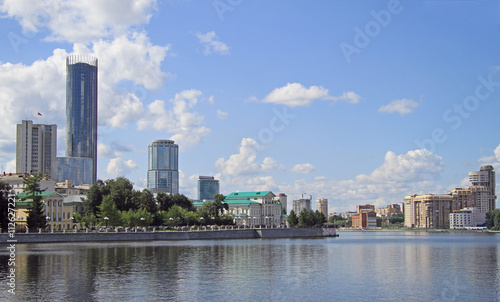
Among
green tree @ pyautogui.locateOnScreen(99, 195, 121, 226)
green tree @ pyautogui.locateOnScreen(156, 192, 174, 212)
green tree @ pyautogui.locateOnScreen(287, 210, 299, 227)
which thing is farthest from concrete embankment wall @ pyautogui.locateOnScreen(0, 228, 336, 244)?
green tree @ pyautogui.locateOnScreen(156, 192, 174, 212)

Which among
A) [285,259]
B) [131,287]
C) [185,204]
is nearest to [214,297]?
→ [131,287]

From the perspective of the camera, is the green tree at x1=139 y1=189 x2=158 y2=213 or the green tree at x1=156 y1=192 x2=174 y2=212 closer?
the green tree at x1=139 y1=189 x2=158 y2=213

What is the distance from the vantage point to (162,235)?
13050 centimetres

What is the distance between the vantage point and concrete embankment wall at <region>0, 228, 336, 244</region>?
110 metres

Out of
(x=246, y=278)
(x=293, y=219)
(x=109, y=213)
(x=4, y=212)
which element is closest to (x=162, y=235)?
(x=109, y=213)

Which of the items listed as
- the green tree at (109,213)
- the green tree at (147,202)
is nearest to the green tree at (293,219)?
the green tree at (147,202)

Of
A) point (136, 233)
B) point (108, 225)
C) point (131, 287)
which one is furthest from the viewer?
point (108, 225)

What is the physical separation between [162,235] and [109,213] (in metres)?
14.3

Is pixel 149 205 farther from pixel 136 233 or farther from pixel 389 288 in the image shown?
pixel 389 288

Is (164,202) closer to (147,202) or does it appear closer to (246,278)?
(147,202)

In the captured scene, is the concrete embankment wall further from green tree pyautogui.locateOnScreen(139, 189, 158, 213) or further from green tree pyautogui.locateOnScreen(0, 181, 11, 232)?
green tree pyautogui.locateOnScreen(139, 189, 158, 213)

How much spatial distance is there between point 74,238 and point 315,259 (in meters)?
56.8

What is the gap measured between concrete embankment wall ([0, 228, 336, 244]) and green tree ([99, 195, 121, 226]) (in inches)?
480

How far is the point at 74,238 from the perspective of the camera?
115 metres
